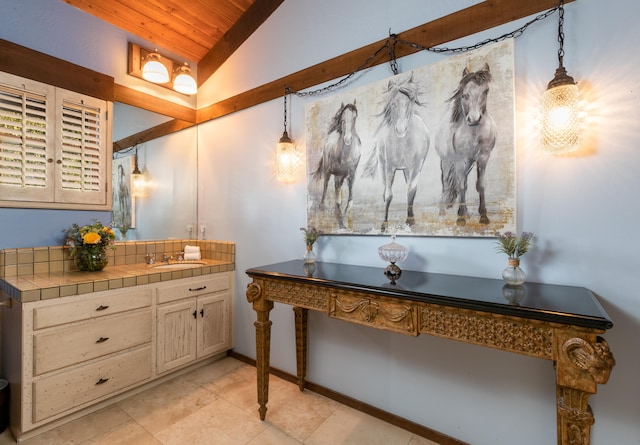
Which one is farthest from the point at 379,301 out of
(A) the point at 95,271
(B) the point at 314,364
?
(A) the point at 95,271

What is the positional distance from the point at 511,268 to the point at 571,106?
2.45ft

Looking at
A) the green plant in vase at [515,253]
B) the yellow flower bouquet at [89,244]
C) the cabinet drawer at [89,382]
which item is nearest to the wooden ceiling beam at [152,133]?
the yellow flower bouquet at [89,244]

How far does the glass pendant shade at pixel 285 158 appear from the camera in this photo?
230 centimetres

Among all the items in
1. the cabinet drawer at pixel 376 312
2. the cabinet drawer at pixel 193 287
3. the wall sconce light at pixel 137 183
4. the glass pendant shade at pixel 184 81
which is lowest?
the cabinet drawer at pixel 193 287

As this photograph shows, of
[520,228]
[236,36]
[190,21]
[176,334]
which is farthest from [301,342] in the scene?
[190,21]

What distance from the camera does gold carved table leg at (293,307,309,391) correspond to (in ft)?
7.41

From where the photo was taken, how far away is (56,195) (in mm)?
2242

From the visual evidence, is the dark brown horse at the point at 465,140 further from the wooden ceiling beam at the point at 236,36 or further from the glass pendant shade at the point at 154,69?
the glass pendant shade at the point at 154,69

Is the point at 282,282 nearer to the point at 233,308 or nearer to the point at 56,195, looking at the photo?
the point at 233,308

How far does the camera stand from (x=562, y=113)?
4.32 ft

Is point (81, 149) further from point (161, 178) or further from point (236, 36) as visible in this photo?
point (236, 36)

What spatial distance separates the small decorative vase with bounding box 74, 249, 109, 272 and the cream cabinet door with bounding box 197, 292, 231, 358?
0.80 m

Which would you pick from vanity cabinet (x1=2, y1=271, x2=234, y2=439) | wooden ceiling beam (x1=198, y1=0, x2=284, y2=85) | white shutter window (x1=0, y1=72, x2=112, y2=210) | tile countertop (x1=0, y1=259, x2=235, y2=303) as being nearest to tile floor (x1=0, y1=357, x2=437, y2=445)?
vanity cabinet (x1=2, y1=271, x2=234, y2=439)

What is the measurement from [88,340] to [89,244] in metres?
0.70
